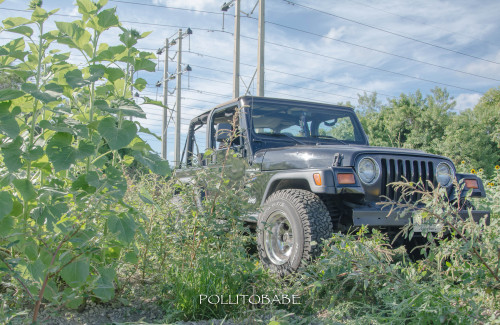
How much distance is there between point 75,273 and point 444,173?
3.32 metres

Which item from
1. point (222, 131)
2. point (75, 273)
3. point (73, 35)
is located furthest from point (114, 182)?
point (222, 131)

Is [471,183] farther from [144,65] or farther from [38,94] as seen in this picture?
[38,94]

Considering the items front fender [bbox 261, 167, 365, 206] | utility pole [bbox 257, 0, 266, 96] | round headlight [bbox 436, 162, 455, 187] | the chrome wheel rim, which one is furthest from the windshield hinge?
utility pole [bbox 257, 0, 266, 96]

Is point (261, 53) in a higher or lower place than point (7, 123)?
higher

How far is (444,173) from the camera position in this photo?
3799 millimetres

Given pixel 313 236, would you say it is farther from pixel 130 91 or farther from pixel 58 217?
pixel 58 217

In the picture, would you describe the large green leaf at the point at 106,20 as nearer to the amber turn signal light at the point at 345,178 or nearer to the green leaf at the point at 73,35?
the green leaf at the point at 73,35

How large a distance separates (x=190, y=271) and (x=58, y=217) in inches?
37.6

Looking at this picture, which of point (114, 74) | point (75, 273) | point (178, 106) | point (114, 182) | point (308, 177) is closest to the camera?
point (75, 273)

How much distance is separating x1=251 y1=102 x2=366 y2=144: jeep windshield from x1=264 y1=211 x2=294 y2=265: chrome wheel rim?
1.07 metres

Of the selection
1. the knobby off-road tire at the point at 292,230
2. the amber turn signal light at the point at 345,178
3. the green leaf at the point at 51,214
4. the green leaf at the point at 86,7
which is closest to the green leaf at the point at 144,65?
the green leaf at the point at 86,7

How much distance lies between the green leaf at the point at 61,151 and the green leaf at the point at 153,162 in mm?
295

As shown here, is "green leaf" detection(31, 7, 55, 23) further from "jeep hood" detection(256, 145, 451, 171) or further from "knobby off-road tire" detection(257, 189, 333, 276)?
"jeep hood" detection(256, 145, 451, 171)

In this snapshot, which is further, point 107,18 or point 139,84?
point 139,84
